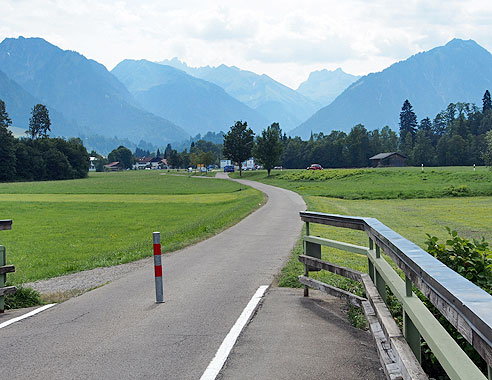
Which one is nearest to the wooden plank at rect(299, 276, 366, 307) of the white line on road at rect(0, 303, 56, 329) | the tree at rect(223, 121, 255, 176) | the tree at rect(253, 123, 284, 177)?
the white line on road at rect(0, 303, 56, 329)

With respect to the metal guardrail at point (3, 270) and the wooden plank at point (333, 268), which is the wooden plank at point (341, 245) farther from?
the metal guardrail at point (3, 270)

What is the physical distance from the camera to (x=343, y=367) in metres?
5.54

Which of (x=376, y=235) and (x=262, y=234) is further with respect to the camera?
(x=262, y=234)

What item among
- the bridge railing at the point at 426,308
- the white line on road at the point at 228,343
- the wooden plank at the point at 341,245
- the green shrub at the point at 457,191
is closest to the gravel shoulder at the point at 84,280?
the white line on road at the point at 228,343

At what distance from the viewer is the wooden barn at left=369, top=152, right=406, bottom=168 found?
4798 inches

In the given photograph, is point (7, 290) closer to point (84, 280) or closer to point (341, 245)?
point (84, 280)

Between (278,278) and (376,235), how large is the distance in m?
5.38

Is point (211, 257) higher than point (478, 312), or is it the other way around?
point (478, 312)

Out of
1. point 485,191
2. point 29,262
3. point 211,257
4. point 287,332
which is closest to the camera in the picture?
point 287,332

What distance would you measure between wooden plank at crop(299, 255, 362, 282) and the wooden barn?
11706cm

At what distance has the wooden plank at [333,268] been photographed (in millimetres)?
7141

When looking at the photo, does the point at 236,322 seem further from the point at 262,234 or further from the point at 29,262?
the point at 262,234

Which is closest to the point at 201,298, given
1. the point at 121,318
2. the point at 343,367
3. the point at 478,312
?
the point at 121,318

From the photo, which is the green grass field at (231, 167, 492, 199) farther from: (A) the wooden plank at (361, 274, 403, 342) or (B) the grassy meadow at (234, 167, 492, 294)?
(A) the wooden plank at (361, 274, 403, 342)
